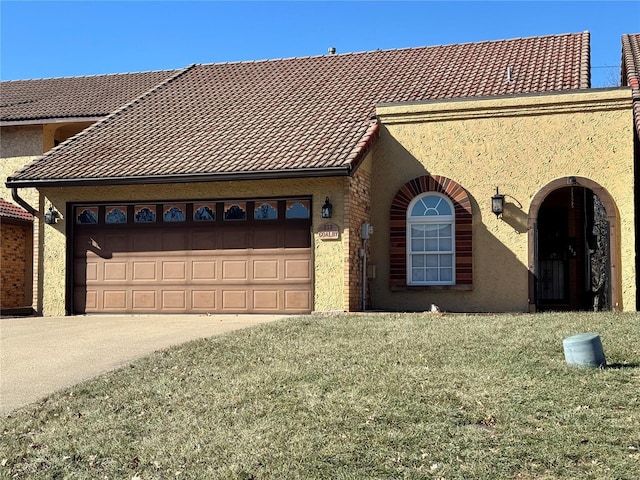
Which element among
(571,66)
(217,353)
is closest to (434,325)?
(217,353)

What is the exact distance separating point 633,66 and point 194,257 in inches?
415

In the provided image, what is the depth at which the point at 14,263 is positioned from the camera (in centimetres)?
1850

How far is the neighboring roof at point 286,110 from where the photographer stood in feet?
47.8

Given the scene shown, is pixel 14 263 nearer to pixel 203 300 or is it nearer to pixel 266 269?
pixel 203 300

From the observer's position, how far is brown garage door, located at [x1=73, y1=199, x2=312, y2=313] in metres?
14.6

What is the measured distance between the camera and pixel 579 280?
634 inches

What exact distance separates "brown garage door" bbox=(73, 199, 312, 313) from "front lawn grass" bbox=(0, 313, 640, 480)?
17.6ft

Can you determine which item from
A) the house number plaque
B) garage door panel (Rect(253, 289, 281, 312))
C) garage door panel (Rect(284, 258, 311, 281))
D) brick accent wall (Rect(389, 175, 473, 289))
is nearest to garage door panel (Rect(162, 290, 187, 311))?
garage door panel (Rect(253, 289, 281, 312))

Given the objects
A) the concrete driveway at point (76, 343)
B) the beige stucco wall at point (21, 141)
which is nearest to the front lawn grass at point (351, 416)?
the concrete driveway at point (76, 343)

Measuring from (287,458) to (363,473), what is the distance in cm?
65

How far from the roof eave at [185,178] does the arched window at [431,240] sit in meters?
2.34

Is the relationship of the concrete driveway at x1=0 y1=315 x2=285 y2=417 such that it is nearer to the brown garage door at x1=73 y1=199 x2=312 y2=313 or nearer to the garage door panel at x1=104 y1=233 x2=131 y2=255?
the brown garage door at x1=73 y1=199 x2=312 y2=313

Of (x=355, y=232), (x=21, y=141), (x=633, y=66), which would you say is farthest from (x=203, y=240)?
(x=633, y=66)

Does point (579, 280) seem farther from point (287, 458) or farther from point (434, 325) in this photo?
point (287, 458)
